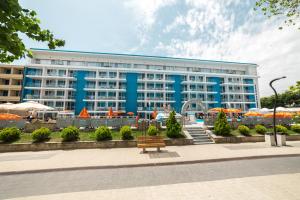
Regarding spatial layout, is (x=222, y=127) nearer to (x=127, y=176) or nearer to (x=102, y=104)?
(x=127, y=176)

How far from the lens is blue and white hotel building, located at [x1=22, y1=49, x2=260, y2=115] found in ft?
133

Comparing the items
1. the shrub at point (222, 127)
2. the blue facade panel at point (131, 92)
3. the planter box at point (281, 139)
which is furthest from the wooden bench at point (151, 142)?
the blue facade panel at point (131, 92)

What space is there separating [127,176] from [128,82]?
3981cm

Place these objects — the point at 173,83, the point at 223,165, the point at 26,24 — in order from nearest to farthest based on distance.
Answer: the point at 26,24 → the point at 223,165 → the point at 173,83

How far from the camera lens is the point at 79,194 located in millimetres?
4578

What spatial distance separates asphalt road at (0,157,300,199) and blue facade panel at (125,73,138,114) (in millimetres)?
36536

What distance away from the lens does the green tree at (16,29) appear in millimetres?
3112

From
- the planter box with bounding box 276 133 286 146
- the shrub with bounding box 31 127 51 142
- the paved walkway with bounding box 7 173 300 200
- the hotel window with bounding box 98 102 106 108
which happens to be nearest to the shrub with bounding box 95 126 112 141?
the shrub with bounding box 31 127 51 142

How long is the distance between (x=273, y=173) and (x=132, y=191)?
5545mm

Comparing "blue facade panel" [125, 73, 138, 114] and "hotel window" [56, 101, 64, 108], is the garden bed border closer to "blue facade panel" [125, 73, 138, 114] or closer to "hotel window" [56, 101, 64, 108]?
"blue facade panel" [125, 73, 138, 114]

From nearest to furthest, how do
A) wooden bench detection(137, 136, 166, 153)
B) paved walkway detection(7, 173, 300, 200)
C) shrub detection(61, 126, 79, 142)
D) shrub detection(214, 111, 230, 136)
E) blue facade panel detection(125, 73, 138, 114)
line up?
paved walkway detection(7, 173, 300, 200)
wooden bench detection(137, 136, 166, 153)
shrub detection(61, 126, 79, 142)
shrub detection(214, 111, 230, 136)
blue facade panel detection(125, 73, 138, 114)

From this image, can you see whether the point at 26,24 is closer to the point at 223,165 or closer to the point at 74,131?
the point at 223,165

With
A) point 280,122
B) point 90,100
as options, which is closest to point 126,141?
point 280,122

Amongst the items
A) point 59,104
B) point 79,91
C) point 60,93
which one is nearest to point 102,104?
point 79,91
